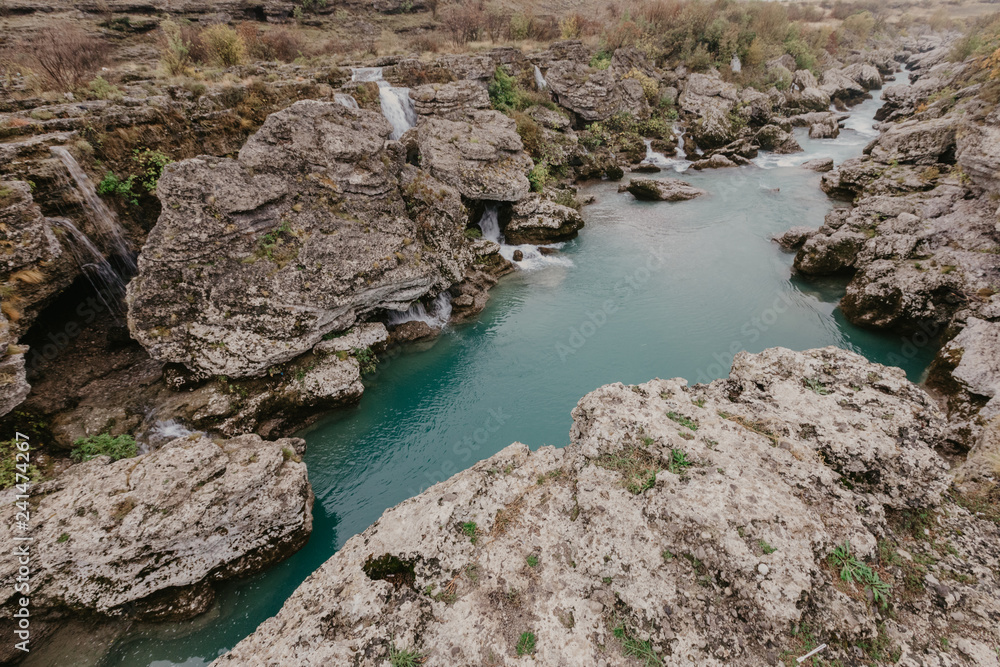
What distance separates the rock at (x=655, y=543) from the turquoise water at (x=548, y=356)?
4.55 m

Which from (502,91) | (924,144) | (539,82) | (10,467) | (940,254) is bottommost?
(10,467)

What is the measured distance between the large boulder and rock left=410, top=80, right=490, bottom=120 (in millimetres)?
8238

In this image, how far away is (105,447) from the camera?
9984 mm

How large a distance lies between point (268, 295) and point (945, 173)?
99.4 ft

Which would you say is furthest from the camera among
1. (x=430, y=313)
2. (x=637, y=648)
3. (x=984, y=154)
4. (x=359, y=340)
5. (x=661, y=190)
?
(x=661, y=190)

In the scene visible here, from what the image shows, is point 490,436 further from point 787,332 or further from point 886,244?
point 886,244

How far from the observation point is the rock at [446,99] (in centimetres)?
2220

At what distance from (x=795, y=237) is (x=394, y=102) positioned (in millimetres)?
22398

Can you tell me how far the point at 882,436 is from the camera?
5910mm

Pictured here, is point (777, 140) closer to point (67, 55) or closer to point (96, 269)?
point (96, 269)

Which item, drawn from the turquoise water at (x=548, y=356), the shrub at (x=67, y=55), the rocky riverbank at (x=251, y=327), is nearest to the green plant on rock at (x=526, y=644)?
the rocky riverbank at (x=251, y=327)

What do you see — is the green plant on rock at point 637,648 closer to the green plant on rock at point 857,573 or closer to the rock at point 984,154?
the green plant on rock at point 857,573

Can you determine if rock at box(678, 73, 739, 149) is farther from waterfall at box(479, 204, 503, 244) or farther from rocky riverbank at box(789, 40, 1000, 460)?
waterfall at box(479, 204, 503, 244)

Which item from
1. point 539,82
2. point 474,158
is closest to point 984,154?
point 474,158
